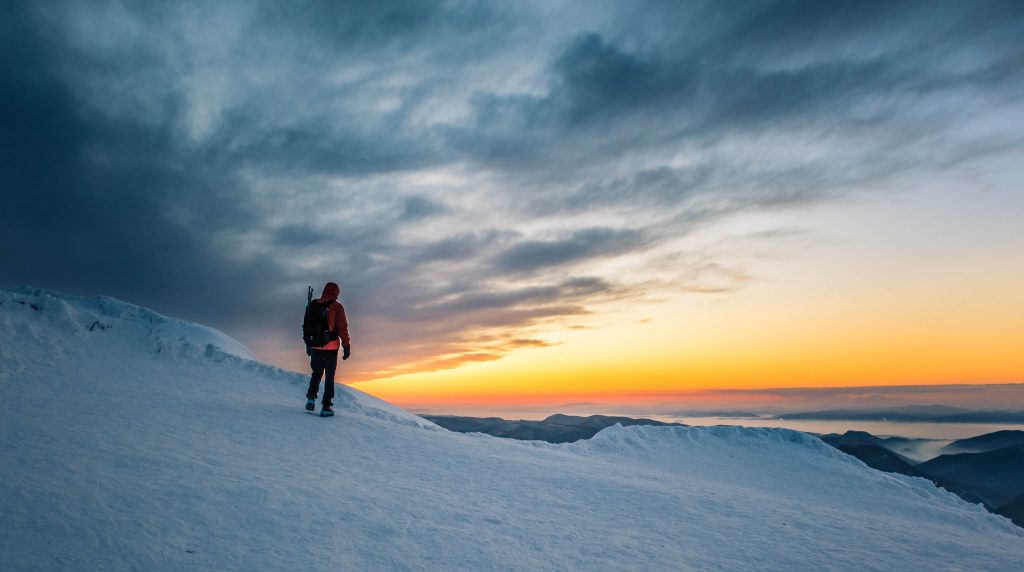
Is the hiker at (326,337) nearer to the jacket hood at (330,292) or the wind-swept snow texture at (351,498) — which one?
the jacket hood at (330,292)

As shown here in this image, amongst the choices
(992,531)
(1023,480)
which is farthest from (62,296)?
(1023,480)

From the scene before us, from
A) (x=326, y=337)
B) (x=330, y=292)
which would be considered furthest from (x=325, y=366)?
(x=330, y=292)

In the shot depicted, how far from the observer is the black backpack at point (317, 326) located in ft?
35.2

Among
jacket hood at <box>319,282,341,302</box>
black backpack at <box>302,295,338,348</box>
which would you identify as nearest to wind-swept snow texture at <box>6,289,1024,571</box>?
black backpack at <box>302,295,338,348</box>

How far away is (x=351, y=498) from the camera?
6188 mm

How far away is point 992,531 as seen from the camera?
33.2ft

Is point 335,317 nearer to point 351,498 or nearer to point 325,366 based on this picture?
point 325,366

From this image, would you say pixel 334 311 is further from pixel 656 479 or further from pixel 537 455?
pixel 656 479

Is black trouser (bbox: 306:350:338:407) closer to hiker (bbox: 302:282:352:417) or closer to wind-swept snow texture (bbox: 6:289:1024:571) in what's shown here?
hiker (bbox: 302:282:352:417)

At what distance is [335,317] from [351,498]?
5333 millimetres

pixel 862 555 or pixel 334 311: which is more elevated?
pixel 334 311

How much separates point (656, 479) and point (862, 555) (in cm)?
366

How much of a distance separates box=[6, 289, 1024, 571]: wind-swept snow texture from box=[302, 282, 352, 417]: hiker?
639 mm

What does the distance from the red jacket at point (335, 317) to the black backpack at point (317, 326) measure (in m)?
0.06
